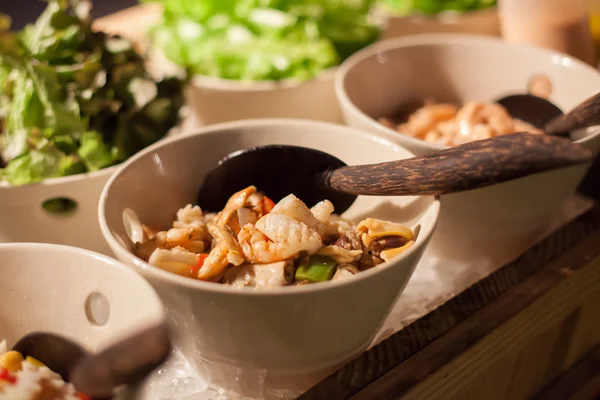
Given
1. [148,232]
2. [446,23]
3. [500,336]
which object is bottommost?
[500,336]

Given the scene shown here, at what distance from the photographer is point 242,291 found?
592 mm

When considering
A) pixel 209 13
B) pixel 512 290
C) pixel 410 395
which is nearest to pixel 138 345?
pixel 410 395

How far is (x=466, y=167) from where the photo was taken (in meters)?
0.66

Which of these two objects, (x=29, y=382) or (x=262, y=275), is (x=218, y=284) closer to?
(x=262, y=275)

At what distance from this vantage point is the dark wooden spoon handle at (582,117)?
0.80 meters

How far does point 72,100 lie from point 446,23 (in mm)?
996

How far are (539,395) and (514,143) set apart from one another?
0.69 metres

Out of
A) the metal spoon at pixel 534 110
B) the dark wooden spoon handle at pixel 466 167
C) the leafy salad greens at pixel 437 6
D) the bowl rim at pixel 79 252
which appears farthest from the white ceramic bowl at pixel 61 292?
the leafy salad greens at pixel 437 6

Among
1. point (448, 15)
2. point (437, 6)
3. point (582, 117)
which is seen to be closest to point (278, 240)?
point (582, 117)

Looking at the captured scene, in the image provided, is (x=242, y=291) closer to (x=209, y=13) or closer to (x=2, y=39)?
(x=2, y=39)

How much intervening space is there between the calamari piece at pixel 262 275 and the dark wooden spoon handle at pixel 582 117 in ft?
1.56

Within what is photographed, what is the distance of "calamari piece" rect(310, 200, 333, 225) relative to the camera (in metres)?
0.79

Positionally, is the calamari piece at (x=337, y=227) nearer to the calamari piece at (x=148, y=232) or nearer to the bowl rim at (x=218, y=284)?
the bowl rim at (x=218, y=284)

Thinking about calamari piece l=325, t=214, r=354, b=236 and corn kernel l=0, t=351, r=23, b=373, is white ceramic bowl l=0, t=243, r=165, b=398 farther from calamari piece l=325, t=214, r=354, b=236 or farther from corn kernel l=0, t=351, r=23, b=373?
calamari piece l=325, t=214, r=354, b=236
